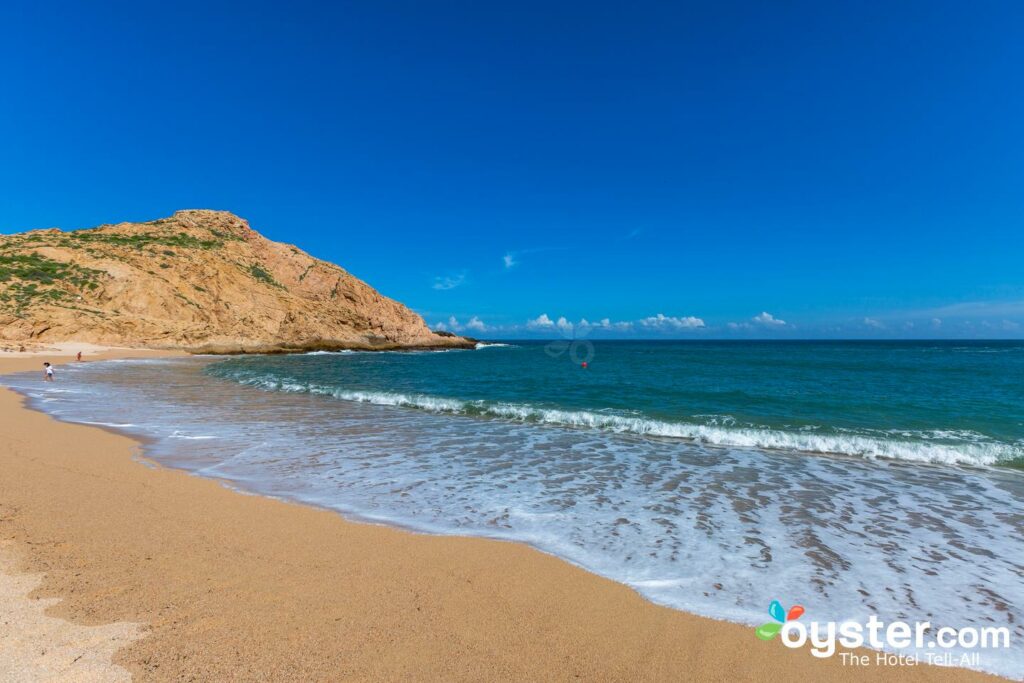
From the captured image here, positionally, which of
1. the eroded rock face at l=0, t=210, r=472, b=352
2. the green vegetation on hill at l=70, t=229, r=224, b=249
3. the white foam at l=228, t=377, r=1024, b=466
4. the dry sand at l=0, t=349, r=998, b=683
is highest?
the green vegetation on hill at l=70, t=229, r=224, b=249

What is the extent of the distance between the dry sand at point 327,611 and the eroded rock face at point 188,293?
63.6m

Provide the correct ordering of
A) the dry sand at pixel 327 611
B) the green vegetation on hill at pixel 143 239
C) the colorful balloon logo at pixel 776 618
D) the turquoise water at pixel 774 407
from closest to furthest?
the dry sand at pixel 327 611
the colorful balloon logo at pixel 776 618
the turquoise water at pixel 774 407
the green vegetation on hill at pixel 143 239

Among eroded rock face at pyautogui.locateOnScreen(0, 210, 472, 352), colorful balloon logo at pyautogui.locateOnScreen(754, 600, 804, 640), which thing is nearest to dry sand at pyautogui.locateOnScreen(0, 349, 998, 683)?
colorful balloon logo at pyautogui.locateOnScreen(754, 600, 804, 640)

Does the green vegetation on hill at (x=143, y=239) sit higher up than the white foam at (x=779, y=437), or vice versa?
the green vegetation on hill at (x=143, y=239)

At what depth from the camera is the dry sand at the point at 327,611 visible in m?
3.40

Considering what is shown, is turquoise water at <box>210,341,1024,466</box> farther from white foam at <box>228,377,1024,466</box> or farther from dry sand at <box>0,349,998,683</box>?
dry sand at <box>0,349,998,683</box>

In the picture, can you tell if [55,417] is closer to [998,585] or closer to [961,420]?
[998,585]

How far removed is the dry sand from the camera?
134 inches

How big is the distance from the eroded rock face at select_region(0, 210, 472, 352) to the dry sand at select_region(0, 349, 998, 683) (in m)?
63.6

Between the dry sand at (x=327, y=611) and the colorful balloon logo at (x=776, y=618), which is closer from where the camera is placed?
the dry sand at (x=327, y=611)

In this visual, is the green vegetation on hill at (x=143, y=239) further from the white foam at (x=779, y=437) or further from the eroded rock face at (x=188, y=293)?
the white foam at (x=779, y=437)

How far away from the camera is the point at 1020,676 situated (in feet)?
12.2

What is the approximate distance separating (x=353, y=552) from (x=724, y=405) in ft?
62.7

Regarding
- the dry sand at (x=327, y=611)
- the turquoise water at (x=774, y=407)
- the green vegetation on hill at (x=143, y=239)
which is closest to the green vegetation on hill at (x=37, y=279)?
the green vegetation on hill at (x=143, y=239)
